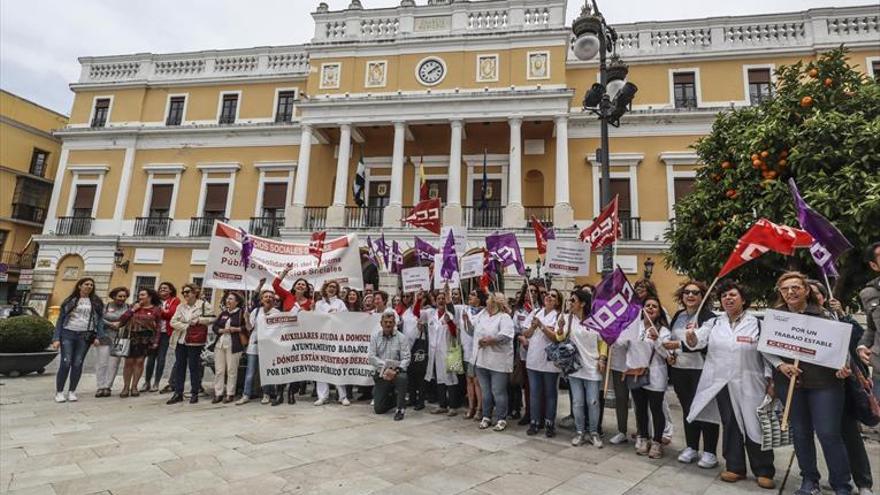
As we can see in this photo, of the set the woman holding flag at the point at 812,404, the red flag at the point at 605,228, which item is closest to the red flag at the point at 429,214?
the red flag at the point at 605,228

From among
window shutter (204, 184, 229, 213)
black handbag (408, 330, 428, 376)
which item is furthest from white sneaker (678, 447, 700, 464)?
window shutter (204, 184, 229, 213)

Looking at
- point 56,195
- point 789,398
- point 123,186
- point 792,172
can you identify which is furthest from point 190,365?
point 56,195

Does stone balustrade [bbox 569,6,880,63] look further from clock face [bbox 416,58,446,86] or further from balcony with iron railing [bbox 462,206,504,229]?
balcony with iron railing [bbox 462,206,504,229]

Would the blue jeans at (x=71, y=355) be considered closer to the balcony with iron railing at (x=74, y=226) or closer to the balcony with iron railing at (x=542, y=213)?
the balcony with iron railing at (x=542, y=213)

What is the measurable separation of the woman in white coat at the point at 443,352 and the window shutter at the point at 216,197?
1671cm

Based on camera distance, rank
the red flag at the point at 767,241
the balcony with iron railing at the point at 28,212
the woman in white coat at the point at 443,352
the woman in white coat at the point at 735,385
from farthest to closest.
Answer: the balcony with iron railing at the point at 28,212, the woman in white coat at the point at 443,352, the red flag at the point at 767,241, the woman in white coat at the point at 735,385

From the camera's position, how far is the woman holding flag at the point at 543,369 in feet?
17.6

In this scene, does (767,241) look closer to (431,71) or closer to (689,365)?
(689,365)

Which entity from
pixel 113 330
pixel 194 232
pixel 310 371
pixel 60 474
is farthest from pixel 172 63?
pixel 60 474

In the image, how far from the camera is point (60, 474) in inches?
153

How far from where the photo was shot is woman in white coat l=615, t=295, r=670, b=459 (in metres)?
4.77

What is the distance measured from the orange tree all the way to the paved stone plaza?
310 centimetres

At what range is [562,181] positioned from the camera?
16.2 metres

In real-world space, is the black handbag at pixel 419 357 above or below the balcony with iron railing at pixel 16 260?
below
